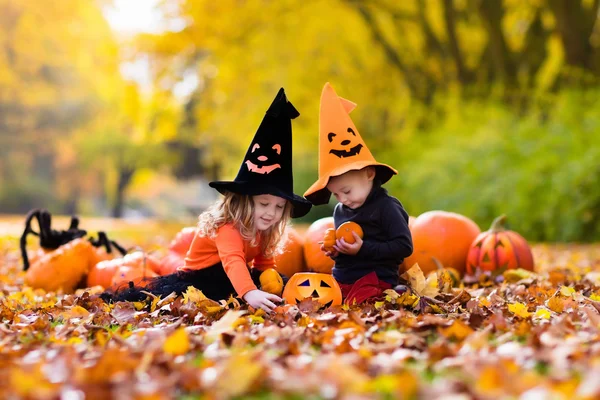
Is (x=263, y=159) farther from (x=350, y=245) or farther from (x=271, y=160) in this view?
(x=350, y=245)

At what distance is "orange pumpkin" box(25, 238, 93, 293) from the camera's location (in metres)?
5.07

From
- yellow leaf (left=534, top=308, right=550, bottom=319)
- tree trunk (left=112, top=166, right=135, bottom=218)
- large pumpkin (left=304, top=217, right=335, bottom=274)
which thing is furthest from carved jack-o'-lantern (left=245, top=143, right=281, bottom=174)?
tree trunk (left=112, top=166, right=135, bottom=218)

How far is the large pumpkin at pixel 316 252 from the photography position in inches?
201

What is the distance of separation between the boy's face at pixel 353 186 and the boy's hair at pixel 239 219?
11.9 inches

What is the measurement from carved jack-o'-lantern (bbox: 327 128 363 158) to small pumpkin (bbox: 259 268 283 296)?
79 cm

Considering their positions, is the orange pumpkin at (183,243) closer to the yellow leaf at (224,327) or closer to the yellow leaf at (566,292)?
the yellow leaf at (224,327)

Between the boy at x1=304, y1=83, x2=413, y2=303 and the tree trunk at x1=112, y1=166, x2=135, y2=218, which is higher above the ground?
the boy at x1=304, y1=83, x2=413, y2=303

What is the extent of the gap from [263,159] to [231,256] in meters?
0.58

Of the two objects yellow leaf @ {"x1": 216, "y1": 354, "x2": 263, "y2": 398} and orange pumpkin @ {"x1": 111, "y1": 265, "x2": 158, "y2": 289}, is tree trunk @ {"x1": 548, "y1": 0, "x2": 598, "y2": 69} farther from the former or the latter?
yellow leaf @ {"x1": 216, "y1": 354, "x2": 263, "y2": 398}

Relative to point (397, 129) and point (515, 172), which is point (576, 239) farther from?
point (397, 129)

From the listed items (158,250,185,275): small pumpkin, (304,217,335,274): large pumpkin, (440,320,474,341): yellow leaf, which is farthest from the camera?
(304,217,335,274): large pumpkin

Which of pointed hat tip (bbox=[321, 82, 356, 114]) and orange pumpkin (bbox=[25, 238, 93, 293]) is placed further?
orange pumpkin (bbox=[25, 238, 93, 293])

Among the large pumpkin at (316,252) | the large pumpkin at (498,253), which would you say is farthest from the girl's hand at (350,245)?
the large pumpkin at (498,253)

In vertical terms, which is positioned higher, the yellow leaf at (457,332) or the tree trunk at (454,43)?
the tree trunk at (454,43)
